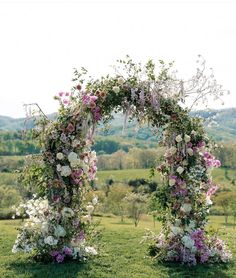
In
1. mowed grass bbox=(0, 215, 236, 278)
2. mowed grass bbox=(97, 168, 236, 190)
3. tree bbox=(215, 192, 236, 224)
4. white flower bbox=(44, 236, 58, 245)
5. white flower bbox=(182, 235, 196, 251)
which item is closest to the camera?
mowed grass bbox=(0, 215, 236, 278)

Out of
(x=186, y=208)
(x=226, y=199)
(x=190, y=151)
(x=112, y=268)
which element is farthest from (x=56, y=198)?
(x=226, y=199)

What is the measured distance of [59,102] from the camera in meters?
11.6

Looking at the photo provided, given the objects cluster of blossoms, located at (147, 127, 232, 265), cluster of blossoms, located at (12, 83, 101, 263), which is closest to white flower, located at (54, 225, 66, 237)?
cluster of blossoms, located at (12, 83, 101, 263)

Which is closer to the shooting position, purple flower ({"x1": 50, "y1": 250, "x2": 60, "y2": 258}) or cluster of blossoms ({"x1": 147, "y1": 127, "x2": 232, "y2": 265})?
purple flower ({"x1": 50, "y1": 250, "x2": 60, "y2": 258})

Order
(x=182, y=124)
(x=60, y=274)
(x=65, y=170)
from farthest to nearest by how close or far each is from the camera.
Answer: (x=182, y=124) < (x=65, y=170) < (x=60, y=274)

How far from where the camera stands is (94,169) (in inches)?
470

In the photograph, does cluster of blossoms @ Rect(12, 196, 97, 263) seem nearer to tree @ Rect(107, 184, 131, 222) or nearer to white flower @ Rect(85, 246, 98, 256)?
white flower @ Rect(85, 246, 98, 256)

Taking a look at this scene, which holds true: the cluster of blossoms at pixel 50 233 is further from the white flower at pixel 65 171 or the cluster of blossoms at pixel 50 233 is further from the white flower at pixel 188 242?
the white flower at pixel 188 242

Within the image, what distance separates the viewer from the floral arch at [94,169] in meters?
11.3

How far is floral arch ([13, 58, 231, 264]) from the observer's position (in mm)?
11281

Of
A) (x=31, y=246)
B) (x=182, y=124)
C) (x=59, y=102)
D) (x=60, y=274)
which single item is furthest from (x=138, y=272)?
(x=59, y=102)

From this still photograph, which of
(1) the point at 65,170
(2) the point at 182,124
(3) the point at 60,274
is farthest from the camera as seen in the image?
(2) the point at 182,124

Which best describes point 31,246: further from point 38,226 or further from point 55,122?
point 55,122

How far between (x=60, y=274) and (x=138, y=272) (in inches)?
72.0
